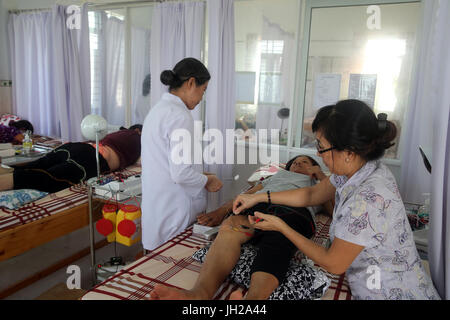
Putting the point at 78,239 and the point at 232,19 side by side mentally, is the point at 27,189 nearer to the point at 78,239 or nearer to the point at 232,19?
the point at 78,239

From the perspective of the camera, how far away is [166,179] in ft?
5.72

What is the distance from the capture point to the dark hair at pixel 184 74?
1688 millimetres

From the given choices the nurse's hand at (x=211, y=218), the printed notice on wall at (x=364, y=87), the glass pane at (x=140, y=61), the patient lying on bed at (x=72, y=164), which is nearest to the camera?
the nurse's hand at (x=211, y=218)

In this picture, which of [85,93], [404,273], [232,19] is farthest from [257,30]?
[404,273]

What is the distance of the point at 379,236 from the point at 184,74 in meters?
1.20

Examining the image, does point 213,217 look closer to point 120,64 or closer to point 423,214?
point 423,214

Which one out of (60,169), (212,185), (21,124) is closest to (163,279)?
(212,185)

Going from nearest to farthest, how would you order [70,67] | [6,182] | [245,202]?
[245,202] → [6,182] → [70,67]

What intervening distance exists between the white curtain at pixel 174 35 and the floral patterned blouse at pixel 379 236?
2.44m

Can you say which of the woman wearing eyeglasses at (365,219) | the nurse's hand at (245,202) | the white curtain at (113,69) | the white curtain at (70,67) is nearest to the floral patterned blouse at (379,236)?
the woman wearing eyeglasses at (365,219)

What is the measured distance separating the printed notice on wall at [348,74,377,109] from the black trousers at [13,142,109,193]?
7.98 feet

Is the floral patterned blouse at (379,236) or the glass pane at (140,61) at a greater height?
the glass pane at (140,61)

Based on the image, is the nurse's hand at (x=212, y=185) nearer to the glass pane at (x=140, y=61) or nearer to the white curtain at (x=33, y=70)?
the glass pane at (x=140, y=61)

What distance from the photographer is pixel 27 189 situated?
2377 mm
